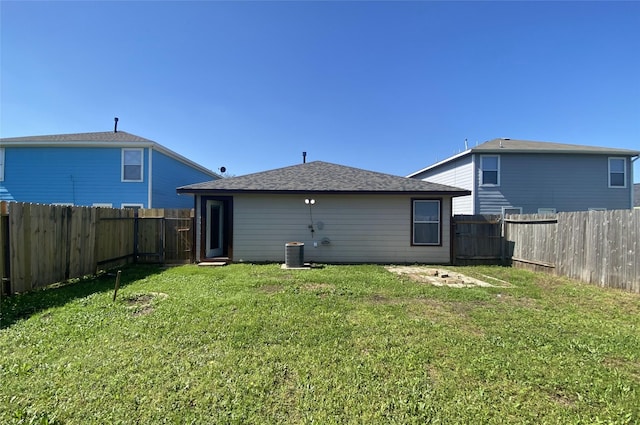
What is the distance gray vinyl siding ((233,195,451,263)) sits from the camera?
31.3 feet

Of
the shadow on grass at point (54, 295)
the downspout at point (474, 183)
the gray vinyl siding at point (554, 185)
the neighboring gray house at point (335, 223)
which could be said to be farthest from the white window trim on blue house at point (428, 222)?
the shadow on grass at point (54, 295)

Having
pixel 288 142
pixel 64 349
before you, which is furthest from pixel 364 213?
pixel 288 142

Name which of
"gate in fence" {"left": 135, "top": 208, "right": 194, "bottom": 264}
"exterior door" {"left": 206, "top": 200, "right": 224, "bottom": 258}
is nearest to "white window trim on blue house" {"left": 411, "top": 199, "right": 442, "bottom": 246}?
"exterior door" {"left": 206, "top": 200, "right": 224, "bottom": 258}

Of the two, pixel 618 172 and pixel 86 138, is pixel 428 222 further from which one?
pixel 86 138

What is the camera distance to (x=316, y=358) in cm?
288

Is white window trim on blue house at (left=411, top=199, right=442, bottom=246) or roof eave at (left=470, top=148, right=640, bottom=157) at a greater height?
roof eave at (left=470, top=148, right=640, bottom=157)

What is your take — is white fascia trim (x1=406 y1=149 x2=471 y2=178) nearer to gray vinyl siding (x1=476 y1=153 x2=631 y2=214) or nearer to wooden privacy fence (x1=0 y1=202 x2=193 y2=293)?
gray vinyl siding (x1=476 y1=153 x2=631 y2=214)

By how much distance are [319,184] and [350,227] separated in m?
1.81

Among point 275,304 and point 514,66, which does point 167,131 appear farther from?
point 514,66

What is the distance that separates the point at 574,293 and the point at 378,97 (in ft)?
40.4

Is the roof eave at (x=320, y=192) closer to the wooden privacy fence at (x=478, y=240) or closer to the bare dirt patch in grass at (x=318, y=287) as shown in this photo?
the wooden privacy fence at (x=478, y=240)

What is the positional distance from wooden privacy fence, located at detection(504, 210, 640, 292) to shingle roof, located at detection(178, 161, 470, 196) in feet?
7.56

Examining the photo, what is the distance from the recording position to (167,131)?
16250 millimetres

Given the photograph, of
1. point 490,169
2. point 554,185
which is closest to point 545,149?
point 554,185
